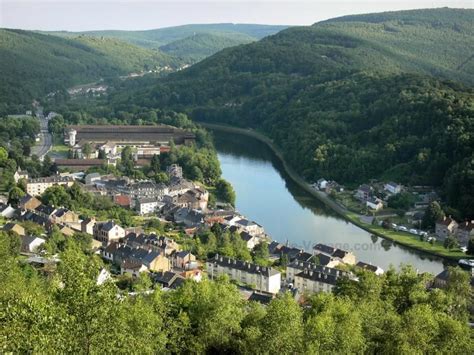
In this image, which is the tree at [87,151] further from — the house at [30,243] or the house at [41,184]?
the house at [30,243]

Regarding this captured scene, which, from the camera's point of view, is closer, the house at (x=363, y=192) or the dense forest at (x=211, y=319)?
the dense forest at (x=211, y=319)

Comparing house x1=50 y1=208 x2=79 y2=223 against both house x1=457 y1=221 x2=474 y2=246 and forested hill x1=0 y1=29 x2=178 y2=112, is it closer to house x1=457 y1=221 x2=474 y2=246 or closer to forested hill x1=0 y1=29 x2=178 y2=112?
house x1=457 y1=221 x2=474 y2=246

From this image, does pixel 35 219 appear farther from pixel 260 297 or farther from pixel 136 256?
pixel 260 297

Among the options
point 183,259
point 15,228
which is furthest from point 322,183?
point 15,228

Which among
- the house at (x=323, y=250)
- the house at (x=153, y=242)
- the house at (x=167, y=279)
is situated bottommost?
the house at (x=323, y=250)

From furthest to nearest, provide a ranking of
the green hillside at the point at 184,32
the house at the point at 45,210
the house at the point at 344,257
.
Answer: the green hillside at the point at 184,32 → the house at the point at 45,210 → the house at the point at 344,257

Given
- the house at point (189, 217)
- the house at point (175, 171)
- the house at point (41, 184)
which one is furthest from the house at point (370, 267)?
the house at point (175, 171)
